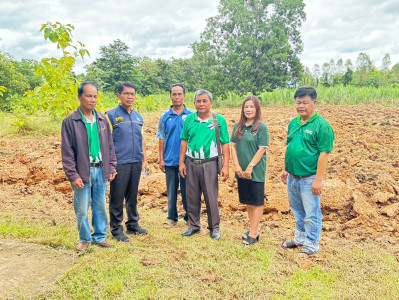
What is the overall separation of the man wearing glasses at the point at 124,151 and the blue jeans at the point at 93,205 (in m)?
0.28

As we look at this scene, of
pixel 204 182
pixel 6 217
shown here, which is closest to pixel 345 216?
pixel 204 182

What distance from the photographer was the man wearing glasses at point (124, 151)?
3441mm

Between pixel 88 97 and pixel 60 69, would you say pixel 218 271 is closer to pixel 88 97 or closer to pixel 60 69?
pixel 88 97

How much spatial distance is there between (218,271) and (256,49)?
20439 millimetres

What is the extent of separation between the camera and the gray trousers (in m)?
3.47

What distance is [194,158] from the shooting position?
3492 millimetres

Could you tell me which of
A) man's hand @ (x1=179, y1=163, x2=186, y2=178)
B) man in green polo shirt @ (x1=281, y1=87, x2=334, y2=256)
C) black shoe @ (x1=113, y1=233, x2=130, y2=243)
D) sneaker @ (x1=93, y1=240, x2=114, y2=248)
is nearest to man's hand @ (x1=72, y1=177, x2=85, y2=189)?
sneaker @ (x1=93, y1=240, x2=114, y2=248)

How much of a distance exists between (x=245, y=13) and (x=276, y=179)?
1855 centimetres

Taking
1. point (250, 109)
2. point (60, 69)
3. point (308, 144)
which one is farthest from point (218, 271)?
point (60, 69)

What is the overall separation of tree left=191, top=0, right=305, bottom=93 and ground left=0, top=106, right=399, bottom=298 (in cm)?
1388

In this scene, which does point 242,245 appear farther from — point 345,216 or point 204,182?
point 345,216

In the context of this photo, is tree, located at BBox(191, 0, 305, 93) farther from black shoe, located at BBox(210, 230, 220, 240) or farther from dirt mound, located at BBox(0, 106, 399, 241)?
black shoe, located at BBox(210, 230, 220, 240)

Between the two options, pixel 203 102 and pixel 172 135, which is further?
pixel 172 135

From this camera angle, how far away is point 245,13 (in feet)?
70.3
